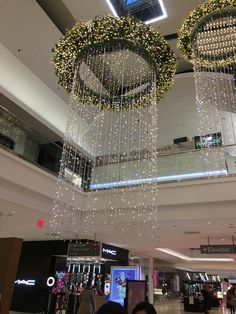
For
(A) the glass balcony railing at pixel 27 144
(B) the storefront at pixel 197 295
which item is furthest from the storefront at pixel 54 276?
(B) the storefront at pixel 197 295

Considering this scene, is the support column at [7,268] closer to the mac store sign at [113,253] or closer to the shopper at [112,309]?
the shopper at [112,309]

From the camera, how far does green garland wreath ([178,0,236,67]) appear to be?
4.94m

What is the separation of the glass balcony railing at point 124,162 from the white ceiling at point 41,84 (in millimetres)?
519

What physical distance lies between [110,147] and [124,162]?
248 centimetres

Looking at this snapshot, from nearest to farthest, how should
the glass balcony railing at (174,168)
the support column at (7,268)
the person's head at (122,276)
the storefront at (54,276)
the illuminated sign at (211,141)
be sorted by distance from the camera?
the support column at (7,268)
the glass balcony railing at (174,168)
the illuminated sign at (211,141)
the person's head at (122,276)
the storefront at (54,276)

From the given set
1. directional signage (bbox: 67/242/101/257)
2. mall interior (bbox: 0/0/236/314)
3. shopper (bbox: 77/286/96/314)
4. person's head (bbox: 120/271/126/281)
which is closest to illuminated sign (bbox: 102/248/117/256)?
mall interior (bbox: 0/0/236/314)

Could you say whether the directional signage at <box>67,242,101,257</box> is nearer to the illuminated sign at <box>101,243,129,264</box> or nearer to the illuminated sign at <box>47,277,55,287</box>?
the illuminated sign at <box>101,243,129,264</box>

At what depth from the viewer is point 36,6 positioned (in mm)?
8672

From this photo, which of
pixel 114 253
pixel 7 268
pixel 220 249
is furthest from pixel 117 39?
pixel 114 253

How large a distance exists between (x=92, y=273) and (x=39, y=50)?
1079cm

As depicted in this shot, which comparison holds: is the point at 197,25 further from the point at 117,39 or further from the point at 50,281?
the point at 50,281

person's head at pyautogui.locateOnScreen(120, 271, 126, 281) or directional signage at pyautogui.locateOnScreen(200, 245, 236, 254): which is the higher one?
directional signage at pyautogui.locateOnScreen(200, 245, 236, 254)

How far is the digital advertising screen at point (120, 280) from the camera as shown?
12.2 m

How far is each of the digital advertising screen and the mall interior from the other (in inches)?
1.8
